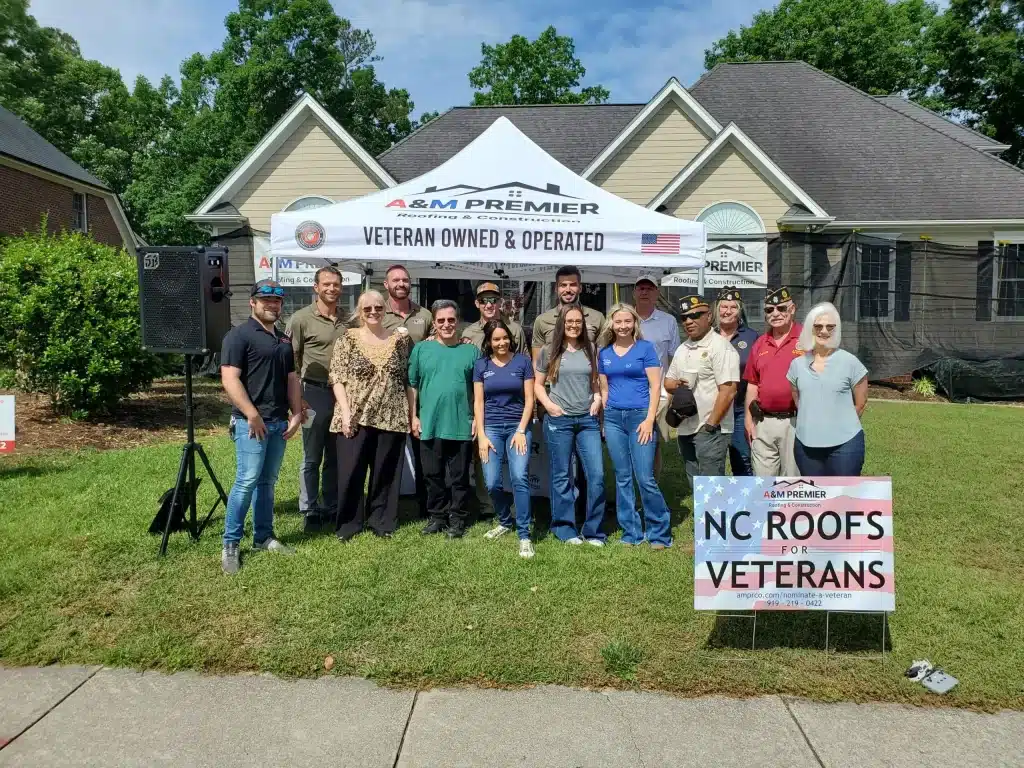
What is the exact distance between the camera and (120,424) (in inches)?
396

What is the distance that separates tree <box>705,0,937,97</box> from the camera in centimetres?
3231

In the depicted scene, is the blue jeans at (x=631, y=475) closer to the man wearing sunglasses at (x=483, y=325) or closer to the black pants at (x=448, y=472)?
the man wearing sunglasses at (x=483, y=325)

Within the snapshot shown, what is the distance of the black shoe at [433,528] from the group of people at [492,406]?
25 mm

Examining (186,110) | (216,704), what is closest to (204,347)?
(216,704)

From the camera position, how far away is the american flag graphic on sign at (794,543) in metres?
3.65

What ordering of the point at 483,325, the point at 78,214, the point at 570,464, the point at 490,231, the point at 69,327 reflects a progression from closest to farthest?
the point at 570,464, the point at 483,325, the point at 490,231, the point at 69,327, the point at 78,214

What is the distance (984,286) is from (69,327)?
53.8 ft

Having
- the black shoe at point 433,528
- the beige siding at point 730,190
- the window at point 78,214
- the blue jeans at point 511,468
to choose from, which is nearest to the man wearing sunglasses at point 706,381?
the blue jeans at point 511,468

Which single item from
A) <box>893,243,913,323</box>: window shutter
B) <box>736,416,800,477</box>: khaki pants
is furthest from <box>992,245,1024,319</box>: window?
<box>736,416,800,477</box>: khaki pants

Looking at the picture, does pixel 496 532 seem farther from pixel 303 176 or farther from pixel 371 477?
pixel 303 176

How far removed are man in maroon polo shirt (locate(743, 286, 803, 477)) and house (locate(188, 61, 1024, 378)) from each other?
30.8 feet

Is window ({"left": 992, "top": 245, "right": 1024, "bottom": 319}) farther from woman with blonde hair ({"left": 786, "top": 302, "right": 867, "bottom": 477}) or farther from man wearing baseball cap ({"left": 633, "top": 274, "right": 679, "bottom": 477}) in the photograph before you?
woman with blonde hair ({"left": 786, "top": 302, "right": 867, "bottom": 477})

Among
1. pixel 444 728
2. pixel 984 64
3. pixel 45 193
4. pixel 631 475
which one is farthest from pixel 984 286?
pixel 45 193

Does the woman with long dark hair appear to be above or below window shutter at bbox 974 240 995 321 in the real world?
below
